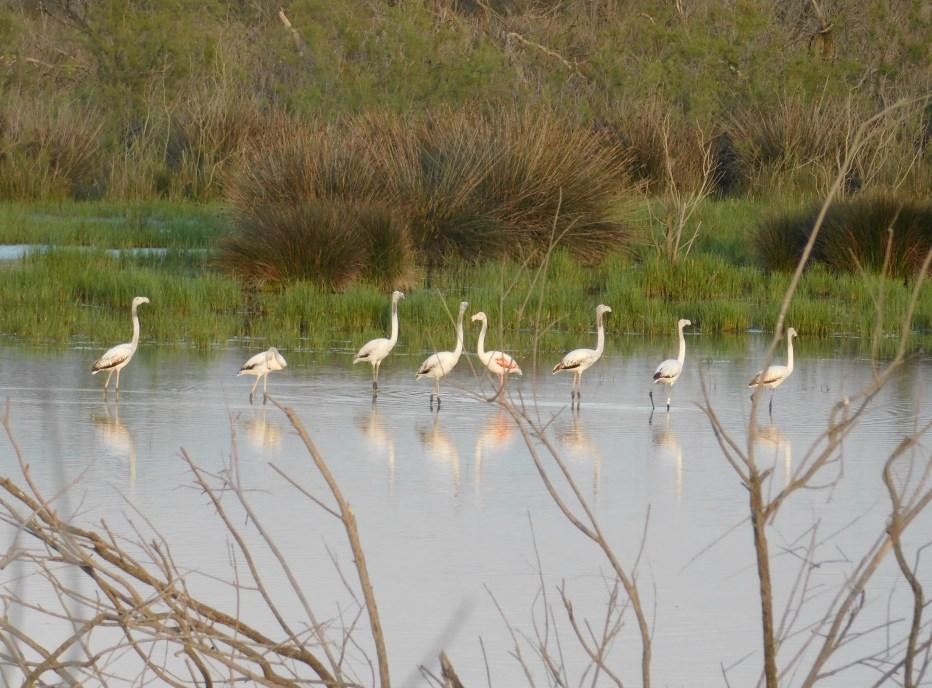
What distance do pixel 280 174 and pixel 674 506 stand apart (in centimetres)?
1045

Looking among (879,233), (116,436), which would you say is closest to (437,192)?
(879,233)

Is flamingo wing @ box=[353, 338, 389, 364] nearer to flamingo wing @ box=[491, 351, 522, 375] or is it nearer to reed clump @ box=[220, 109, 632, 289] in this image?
flamingo wing @ box=[491, 351, 522, 375]

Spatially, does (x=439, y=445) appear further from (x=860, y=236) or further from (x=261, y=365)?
(x=860, y=236)

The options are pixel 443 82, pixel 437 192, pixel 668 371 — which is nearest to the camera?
pixel 668 371

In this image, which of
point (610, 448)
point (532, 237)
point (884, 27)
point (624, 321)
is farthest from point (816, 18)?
point (610, 448)

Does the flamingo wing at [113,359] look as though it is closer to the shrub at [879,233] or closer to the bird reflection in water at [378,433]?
the bird reflection in water at [378,433]

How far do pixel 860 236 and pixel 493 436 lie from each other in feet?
27.8

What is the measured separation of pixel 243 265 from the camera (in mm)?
15438

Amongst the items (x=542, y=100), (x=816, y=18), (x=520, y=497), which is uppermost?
(x=816, y=18)

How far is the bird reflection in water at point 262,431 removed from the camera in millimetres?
8562

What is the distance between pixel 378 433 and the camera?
8953 millimetres

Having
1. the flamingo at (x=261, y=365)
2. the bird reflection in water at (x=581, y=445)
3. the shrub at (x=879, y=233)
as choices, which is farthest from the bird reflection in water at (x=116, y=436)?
the shrub at (x=879, y=233)

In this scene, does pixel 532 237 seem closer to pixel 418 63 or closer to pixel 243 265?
pixel 243 265

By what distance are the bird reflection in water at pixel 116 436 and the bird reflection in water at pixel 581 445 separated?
2071mm
